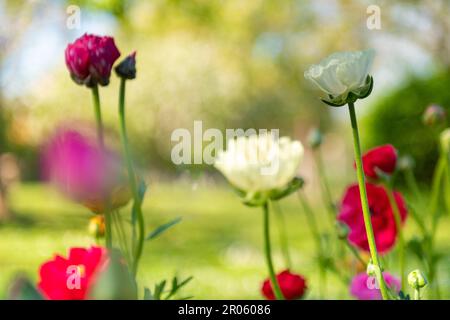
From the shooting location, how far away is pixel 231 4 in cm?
890

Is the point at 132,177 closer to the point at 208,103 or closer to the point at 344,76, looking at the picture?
the point at 344,76

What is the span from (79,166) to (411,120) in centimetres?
539

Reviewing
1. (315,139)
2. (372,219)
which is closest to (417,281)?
(372,219)

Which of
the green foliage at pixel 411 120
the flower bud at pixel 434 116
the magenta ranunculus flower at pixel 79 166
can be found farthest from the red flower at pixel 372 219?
the green foliage at pixel 411 120

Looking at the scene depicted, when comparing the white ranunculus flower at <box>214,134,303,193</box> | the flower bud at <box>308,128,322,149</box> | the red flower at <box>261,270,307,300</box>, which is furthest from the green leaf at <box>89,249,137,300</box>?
the flower bud at <box>308,128,322,149</box>

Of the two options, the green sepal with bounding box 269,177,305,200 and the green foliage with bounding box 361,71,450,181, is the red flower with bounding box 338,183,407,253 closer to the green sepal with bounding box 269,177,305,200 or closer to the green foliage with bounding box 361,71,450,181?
the green sepal with bounding box 269,177,305,200

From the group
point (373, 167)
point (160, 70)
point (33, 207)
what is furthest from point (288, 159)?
point (160, 70)

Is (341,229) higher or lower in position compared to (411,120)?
lower

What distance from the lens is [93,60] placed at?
1.94 feet

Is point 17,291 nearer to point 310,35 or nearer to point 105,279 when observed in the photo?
point 105,279

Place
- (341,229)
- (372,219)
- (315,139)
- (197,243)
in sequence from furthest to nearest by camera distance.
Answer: (197,243), (315,139), (372,219), (341,229)

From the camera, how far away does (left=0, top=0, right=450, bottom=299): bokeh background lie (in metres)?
4.50

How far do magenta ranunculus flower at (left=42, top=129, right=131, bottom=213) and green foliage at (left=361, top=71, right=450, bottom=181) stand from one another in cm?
514

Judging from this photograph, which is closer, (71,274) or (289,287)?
(71,274)
